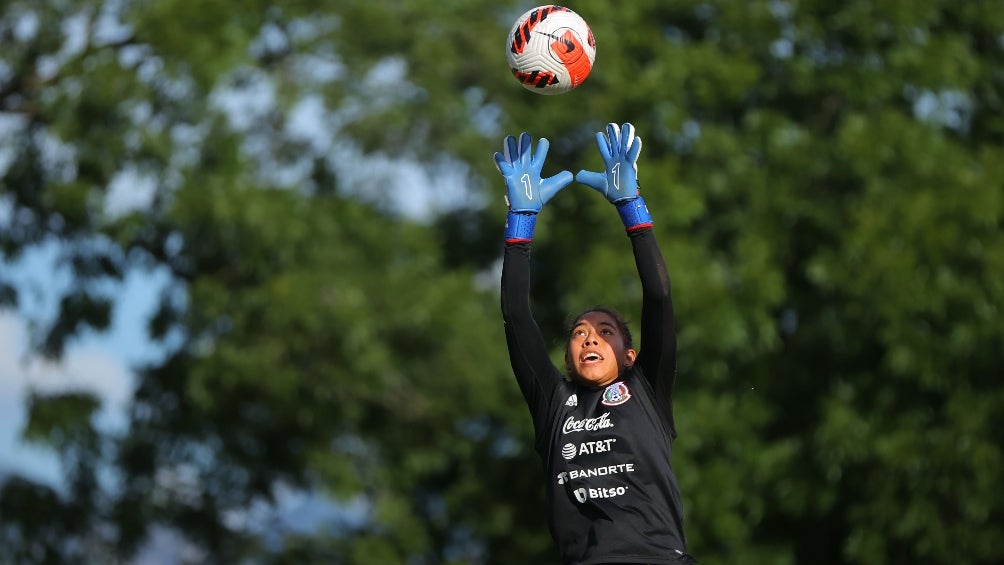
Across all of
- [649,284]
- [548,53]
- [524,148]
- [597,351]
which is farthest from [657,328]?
[548,53]

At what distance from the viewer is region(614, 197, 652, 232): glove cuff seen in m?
6.77

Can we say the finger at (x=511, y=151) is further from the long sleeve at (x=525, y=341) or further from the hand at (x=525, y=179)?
the long sleeve at (x=525, y=341)

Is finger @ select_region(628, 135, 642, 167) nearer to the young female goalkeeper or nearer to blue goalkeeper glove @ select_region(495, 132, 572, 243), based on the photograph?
the young female goalkeeper

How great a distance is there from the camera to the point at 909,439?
789 inches

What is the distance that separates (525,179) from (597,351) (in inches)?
35.1

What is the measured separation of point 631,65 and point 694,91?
1.02 m

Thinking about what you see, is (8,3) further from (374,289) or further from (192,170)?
(374,289)

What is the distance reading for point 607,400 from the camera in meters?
6.60

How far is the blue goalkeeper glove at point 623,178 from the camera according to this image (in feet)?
22.3

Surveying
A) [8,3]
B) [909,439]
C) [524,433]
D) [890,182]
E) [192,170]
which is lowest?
[909,439]

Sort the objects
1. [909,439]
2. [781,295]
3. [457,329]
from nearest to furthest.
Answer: [909,439]
[781,295]
[457,329]

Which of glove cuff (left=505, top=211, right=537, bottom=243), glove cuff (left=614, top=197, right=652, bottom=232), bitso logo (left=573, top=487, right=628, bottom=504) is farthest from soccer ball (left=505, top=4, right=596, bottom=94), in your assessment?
bitso logo (left=573, top=487, right=628, bottom=504)

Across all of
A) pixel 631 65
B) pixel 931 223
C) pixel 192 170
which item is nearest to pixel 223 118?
pixel 192 170

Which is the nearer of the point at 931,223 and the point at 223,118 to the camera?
the point at 931,223
